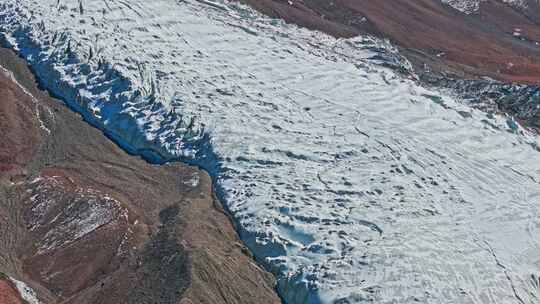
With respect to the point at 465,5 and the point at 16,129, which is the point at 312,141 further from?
the point at 465,5

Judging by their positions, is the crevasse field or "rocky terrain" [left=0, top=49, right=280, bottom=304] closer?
"rocky terrain" [left=0, top=49, right=280, bottom=304]

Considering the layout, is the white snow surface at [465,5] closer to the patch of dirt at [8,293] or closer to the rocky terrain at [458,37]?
the rocky terrain at [458,37]

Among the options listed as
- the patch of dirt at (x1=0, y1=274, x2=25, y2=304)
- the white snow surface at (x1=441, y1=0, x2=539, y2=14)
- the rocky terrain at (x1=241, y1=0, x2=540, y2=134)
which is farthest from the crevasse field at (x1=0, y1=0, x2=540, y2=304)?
the white snow surface at (x1=441, y1=0, x2=539, y2=14)

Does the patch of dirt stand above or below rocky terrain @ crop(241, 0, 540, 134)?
below

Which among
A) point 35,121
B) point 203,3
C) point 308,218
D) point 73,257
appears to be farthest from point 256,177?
point 203,3

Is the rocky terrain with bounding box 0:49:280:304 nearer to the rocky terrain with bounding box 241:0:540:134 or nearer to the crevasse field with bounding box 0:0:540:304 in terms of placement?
the crevasse field with bounding box 0:0:540:304

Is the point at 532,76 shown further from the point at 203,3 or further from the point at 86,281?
the point at 86,281

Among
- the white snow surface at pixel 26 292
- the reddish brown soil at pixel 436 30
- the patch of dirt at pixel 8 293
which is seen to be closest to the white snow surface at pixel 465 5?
the reddish brown soil at pixel 436 30
